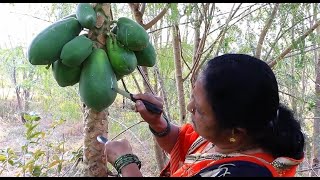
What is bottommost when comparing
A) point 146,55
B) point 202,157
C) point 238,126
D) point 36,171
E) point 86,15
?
point 36,171

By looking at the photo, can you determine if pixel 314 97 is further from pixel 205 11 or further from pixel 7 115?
pixel 7 115

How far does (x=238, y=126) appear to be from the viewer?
2.78 ft

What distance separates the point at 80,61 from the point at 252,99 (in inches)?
16.1

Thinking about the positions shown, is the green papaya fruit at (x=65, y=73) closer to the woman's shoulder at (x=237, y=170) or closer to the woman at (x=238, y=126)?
the woman at (x=238, y=126)

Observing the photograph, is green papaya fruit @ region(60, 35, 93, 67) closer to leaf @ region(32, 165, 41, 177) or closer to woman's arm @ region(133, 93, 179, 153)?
woman's arm @ region(133, 93, 179, 153)

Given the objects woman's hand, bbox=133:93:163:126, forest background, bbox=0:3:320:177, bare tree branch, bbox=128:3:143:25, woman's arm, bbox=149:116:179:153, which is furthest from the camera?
bare tree branch, bbox=128:3:143:25

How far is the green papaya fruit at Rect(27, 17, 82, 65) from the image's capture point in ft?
3.07

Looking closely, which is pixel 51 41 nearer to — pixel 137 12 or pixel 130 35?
pixel 130 35

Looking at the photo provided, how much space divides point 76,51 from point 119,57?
112 mm

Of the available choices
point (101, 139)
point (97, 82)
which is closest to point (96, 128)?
point (101, 139)

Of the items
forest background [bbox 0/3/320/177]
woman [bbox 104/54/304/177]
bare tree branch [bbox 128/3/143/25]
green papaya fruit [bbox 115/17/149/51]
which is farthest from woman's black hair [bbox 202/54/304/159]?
bare tree branch [bbox 128/3/143/25]

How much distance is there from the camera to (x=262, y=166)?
85 cm

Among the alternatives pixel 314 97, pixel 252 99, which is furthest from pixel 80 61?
pixel 314 97

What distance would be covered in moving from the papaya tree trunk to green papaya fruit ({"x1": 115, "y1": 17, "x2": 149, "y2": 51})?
35 mm
